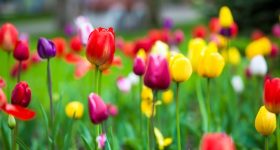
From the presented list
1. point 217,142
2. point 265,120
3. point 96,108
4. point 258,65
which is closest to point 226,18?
point 258,65

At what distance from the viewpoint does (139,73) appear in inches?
77.3

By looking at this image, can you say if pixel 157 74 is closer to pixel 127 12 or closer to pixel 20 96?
pixel 20 96

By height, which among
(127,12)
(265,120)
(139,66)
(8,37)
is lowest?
(265,120)

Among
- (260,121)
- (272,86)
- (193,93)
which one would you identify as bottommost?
(193,93)

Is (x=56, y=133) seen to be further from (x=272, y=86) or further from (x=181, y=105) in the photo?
(x=181, y=105)

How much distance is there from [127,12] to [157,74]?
508 inches

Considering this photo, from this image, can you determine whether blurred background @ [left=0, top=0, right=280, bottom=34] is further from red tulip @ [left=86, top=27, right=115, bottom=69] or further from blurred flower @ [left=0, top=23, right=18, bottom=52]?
red tulip @ [left=86, top=27, right=115, bottom=69]

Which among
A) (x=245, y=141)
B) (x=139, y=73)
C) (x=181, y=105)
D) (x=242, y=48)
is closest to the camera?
(x=139, y=73)

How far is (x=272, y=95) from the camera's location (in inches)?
60.6

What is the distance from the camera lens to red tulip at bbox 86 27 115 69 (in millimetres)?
1583

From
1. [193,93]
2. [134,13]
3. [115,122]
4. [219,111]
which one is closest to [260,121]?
[219,111]

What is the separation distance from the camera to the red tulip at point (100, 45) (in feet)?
5.19

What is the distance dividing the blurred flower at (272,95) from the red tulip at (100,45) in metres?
0.43

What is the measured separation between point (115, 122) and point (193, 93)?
127cm
